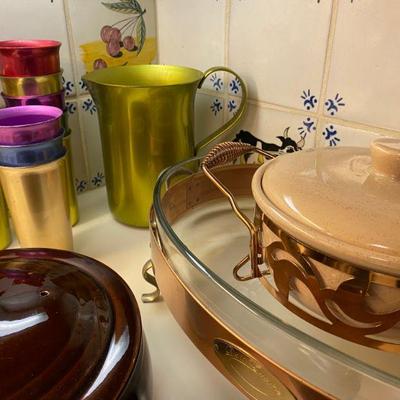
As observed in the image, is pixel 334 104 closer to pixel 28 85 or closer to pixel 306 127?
pixel 306 127

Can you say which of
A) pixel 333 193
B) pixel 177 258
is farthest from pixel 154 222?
pixel 333 193

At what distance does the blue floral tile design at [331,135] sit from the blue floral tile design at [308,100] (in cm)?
3

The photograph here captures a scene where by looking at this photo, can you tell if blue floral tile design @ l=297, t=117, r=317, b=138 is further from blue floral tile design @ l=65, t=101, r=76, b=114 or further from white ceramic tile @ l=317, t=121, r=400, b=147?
blue floral tile design @ l=65, t=101, r=76, b=114

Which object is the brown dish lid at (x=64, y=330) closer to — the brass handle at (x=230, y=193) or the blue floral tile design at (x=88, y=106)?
the brass handle at (x=230, y=193)

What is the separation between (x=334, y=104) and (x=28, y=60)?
1.03ft

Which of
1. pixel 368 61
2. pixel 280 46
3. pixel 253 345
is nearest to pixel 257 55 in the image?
pixel 280 46

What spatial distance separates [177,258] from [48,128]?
0.57ft

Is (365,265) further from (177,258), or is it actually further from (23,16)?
(23,16)

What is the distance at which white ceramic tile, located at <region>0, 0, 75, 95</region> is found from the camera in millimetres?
453

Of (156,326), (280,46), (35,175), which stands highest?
(280,46)

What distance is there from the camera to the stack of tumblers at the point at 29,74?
0.40 m

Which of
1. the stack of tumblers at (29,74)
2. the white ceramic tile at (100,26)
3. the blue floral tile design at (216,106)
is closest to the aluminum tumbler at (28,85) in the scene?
the stack of tumblers at (29,74)

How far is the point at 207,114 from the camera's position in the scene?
57 cm

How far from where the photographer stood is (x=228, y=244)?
1.49 feet
